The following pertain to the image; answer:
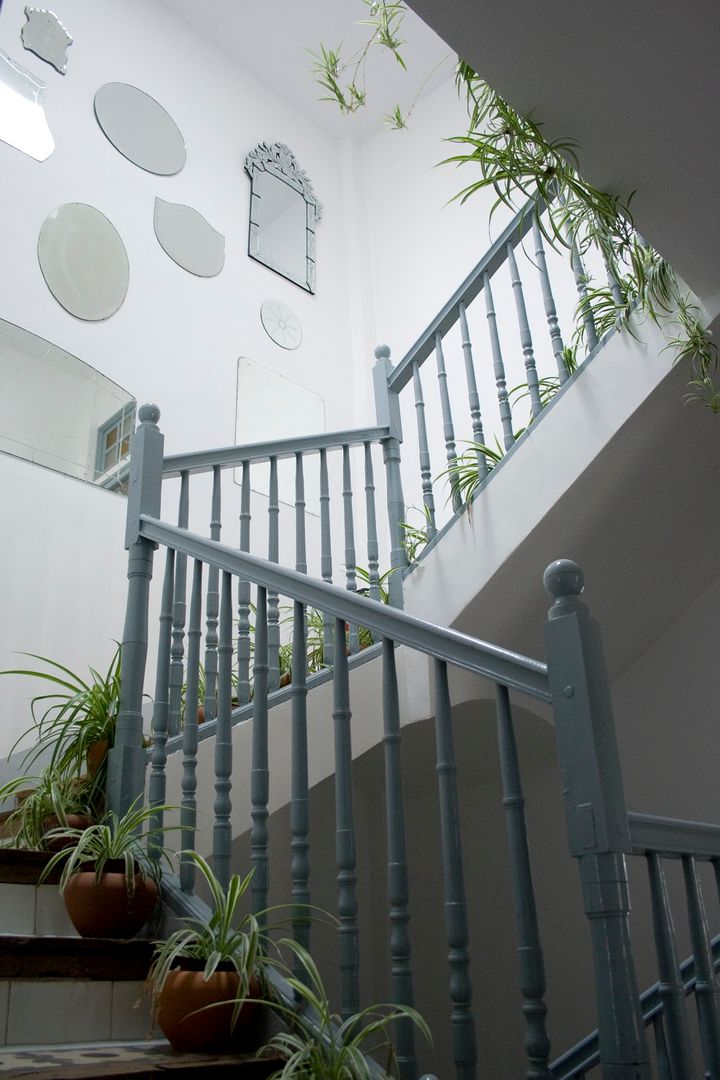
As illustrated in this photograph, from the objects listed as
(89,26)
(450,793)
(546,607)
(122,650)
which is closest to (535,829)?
(546,607)

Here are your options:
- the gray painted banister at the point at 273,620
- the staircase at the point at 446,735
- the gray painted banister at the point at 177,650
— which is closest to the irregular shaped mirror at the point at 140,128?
the staircase at the point at 446,735

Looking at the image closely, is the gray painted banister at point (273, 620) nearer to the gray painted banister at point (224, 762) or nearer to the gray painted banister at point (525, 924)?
the gray painted banister at point (224, 762)

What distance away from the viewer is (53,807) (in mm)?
2312

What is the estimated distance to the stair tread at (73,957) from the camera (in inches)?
70.5

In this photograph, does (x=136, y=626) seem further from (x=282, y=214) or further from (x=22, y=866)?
(x=282, y=214)

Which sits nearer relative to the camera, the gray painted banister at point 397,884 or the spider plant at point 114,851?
the gray painted banister at point 397,884

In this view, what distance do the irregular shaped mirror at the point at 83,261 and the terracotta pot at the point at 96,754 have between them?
288cm

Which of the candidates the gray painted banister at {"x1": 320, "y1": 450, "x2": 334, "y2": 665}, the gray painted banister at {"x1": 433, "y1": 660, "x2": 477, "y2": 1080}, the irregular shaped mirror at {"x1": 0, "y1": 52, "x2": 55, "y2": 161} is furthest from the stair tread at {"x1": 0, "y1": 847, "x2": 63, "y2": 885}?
the irregular shaped mirror at {"x1": 0, "y1": 52, "x2": 55, "y2": 161}

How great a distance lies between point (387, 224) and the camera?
6.51 metres

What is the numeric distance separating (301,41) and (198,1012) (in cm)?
622

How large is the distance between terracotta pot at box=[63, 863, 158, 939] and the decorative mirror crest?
4.55 m

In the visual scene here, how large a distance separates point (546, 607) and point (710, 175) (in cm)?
157

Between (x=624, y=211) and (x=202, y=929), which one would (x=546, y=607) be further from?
(x=202, y=929)

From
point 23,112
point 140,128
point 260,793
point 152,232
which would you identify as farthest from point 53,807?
point 140,128
